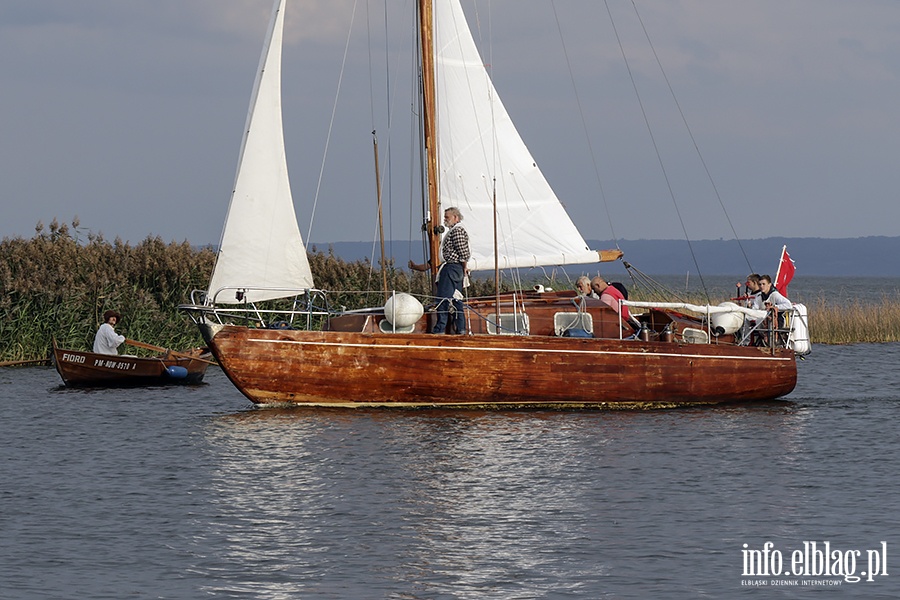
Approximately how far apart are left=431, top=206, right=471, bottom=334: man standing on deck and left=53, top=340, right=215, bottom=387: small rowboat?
7.75 m

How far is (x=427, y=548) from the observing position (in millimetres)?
12875

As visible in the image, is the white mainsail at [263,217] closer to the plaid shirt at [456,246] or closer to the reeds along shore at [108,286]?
the plaid shirt at [456,246]

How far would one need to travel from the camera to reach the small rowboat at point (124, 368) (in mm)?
26422

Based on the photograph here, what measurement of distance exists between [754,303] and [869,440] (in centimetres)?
499

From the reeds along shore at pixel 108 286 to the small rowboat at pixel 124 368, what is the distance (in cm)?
200

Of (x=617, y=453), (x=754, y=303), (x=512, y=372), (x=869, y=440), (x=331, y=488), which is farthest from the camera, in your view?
(x=754, y=303)

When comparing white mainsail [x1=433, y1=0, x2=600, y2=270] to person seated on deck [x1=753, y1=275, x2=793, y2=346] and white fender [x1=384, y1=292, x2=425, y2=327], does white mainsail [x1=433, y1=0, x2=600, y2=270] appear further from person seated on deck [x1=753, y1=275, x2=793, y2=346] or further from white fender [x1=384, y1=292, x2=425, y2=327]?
person seated on deck [x1=753, y1=275, x2=793, y2=346]

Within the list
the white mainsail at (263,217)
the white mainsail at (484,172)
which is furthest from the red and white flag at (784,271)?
the white mainsail at (263,217)

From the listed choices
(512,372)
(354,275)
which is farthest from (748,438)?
(354,275)

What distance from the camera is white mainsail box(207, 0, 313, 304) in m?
21.1

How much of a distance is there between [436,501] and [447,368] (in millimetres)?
6291

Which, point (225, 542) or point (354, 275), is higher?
point (354, 275)

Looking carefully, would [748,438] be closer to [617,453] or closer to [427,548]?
[617,453]

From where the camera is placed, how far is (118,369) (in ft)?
87.8
